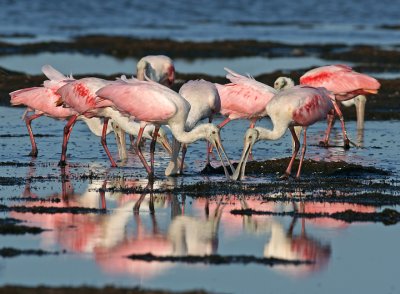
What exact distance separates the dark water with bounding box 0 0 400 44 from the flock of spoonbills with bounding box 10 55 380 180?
29.9 metres

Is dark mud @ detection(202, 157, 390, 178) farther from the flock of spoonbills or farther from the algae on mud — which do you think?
the algae on mud

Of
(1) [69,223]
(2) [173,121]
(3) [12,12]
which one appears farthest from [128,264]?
(3) [12,12]

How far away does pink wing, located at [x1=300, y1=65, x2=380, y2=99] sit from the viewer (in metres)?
21.2

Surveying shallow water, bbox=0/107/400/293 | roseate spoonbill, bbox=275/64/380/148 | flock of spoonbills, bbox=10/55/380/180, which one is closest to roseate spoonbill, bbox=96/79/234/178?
flock of spoonbills, bbox=10/55/380/180

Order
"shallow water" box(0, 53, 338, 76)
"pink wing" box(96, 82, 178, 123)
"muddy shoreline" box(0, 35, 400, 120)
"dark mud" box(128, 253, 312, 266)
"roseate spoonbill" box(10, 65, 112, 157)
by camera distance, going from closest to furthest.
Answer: "dark mud" box(128, 253, 312, 266), "pink wing" box(96, 82, 178, 123), "roseate spoonbill" box(10, 65, 112, 157), "shallow water" box(0, 53, 338, 76), "muddy shoreline" box(0, 35, 400, 120)

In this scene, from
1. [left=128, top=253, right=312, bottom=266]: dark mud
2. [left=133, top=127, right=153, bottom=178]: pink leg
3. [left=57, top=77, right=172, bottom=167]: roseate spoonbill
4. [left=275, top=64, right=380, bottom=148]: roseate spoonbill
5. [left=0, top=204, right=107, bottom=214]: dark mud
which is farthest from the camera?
[left=275, top=64, right=380, bottom=148]: roseate spoonbill

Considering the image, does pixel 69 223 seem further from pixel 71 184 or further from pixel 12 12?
pixel 12 12

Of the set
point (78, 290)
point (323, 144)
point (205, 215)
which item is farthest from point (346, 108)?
point (78, 290)

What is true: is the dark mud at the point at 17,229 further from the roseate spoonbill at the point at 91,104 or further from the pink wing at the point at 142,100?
the roseate spoonbill at the point at 91,104

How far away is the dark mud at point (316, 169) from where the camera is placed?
16750 millimetres

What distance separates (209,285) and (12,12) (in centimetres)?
5486

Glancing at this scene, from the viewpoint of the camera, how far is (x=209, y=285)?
969cm

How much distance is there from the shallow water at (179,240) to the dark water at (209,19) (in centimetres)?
3407

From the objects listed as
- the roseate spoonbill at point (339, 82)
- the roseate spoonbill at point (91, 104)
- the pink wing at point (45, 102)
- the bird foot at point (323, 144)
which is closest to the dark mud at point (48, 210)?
the roseate spoonbill at point (91, 104)
